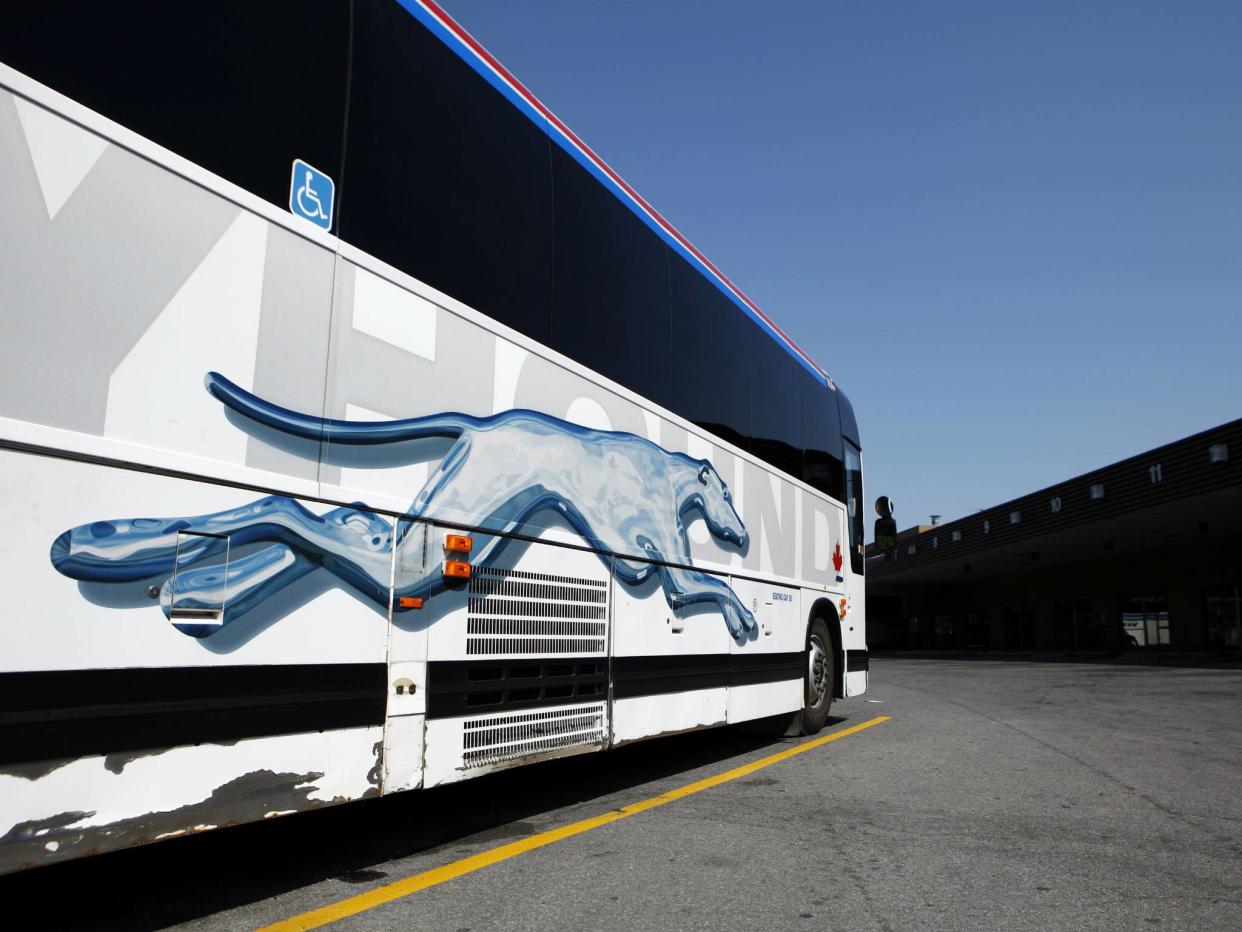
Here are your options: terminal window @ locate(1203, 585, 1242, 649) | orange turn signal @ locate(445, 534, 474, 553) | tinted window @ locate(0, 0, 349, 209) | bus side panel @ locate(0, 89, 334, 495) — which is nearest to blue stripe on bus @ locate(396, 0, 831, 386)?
tinted window @ locate(0, 0, 349, 209)

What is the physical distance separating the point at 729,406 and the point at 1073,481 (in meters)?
Answer: 27.5

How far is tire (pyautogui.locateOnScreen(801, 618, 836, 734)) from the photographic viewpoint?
9.25 metres

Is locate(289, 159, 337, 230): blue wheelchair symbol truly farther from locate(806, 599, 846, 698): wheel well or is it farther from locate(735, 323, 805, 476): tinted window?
locate(806, 599, 846, 698): wheel well

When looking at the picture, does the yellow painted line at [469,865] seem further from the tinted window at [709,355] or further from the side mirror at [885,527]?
the side mirror at [885,527]

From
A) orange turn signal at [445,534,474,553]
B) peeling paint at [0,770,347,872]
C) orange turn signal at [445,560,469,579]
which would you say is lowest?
peeling paint at [0,770,347,872]

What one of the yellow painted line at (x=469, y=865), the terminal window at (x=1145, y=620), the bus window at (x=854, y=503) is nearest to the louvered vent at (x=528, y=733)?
the yellow painted line at (x=469, y=865)

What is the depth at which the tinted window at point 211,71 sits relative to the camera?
8.79 feet

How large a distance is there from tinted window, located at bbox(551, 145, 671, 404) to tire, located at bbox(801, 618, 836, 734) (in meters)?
4.03

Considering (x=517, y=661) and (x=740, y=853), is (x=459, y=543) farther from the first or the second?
(x=740, y=853)

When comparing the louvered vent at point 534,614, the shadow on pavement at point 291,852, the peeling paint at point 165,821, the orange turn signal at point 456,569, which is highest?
the orange turn signal at point 456,569

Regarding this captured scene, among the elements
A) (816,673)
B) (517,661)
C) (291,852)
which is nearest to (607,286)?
(517,661)

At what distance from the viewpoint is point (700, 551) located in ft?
22.1

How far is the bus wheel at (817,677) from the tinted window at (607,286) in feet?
13.2

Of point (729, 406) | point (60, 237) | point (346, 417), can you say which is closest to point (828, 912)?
point (346, 417)
